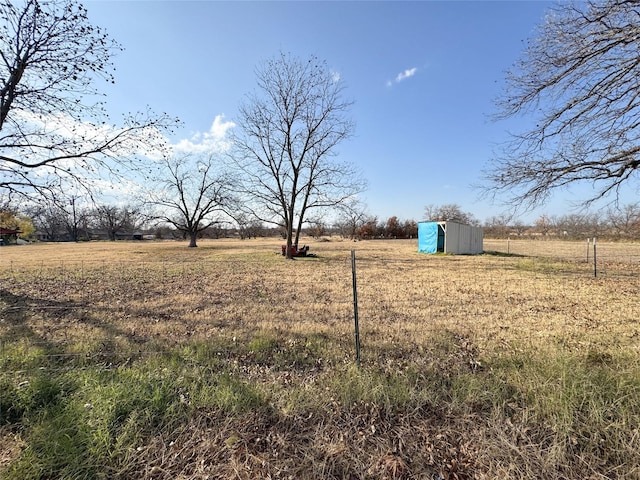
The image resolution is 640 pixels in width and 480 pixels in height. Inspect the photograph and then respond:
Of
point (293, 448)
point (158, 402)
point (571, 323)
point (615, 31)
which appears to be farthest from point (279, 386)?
point (615, 31)

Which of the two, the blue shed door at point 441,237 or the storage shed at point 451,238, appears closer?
the storage shed at point 451,238

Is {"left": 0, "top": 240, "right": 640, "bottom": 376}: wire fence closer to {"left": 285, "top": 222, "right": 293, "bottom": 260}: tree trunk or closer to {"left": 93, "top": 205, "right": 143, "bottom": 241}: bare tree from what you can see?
{"left": 285, "top": 222, "right": 293, "bottom": 260}: tree trunk

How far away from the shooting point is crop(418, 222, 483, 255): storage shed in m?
22.2

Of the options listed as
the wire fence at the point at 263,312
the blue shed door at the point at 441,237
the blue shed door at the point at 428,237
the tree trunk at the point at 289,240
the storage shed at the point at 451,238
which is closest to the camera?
the wire fence at the point at 263,312

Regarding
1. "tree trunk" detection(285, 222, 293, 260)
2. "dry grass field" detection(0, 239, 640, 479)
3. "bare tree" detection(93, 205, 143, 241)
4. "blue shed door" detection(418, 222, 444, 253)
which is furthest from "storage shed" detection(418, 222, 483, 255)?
"bare tree" detection(93, 205, 143, 241)

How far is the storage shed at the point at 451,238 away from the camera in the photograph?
72.8 feet

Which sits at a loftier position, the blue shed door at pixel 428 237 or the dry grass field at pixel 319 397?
the blue shed door at pixel 428 237

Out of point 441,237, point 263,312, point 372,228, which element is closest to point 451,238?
point 441,237

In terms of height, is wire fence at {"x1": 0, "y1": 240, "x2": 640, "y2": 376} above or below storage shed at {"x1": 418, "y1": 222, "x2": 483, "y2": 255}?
below

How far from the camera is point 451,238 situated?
22.2 meters

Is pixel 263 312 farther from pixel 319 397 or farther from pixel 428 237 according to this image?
pixel 428 237

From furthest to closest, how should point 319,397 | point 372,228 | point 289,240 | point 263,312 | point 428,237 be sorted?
point 372,228
point 428,237
point 289,240
point 263,312
point 319,397

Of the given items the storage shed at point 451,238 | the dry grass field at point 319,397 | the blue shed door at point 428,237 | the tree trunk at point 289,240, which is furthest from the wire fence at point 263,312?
the blue shed door at point 428,237

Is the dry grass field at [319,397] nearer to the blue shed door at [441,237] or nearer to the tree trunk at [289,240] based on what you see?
the tree trunk at [289,240]
